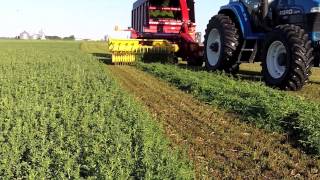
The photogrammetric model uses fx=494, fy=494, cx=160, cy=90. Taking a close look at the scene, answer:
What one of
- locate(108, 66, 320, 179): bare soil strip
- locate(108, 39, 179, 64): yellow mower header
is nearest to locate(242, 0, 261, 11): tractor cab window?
locate(108, 66, 320, 179): bare soil strip

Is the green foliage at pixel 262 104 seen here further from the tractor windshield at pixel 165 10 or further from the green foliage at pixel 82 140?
the tractor windshield at pixel 165 10

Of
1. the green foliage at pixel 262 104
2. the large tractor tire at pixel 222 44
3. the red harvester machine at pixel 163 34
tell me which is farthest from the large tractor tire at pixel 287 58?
the red harvester machine at pixel 163 34

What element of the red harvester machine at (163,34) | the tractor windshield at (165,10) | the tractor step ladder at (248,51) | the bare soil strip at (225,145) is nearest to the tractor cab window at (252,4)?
the tractor step ladder at (248,51)

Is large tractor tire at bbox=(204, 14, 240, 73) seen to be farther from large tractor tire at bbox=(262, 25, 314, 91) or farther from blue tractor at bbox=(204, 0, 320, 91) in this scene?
large tractor tire at bbox=(262, 25, 314, 91)

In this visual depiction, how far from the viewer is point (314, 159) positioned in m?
5.12

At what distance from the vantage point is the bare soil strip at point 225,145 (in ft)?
15.7

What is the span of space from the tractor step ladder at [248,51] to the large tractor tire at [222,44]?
0.14m

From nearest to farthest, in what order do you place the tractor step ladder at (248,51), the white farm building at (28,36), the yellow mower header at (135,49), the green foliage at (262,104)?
the green foliage at (262,104), the tractor step ladder at (248,51), the yellow mower header at (135,49), the white farm building at (28,36)

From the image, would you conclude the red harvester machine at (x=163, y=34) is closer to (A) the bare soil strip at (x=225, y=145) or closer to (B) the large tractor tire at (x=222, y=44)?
(B) the large tractor tire at (x=222, y=44)

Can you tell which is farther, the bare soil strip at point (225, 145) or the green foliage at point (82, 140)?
the bare soil strip at point (225, 145)

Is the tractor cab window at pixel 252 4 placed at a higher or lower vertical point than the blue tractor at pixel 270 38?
higher

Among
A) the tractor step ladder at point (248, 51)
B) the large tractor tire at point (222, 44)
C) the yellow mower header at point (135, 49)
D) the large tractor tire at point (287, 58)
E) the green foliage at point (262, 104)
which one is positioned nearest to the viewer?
the green foliage at point (262, 104)

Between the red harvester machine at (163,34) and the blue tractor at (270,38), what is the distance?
A: 3088mm

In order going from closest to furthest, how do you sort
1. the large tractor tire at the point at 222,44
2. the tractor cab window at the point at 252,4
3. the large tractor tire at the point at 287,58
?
1. the large tractor tire at the point at 287,58
2. the tractor cab window at the point at 252,4
3. the large tractor tire at the point at 222,44
